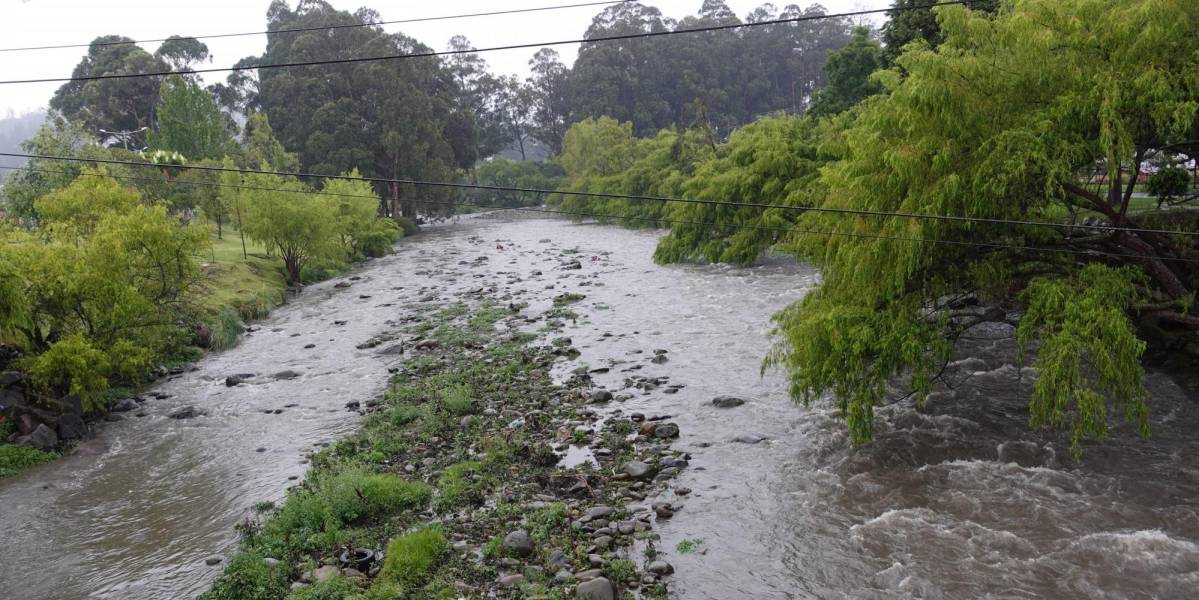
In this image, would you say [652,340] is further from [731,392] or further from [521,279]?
[521,279]

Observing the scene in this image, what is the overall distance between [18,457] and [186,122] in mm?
38975

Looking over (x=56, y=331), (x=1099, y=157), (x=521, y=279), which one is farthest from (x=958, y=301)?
(x=521, y=279)

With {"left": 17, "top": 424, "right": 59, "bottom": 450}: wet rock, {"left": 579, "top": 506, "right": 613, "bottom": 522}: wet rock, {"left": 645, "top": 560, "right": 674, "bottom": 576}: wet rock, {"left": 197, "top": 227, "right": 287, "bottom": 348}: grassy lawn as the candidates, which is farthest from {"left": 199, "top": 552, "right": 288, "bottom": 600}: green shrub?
{"left": 197, "top": 227, "right": 287, "bottom": 348}: grassy lawn

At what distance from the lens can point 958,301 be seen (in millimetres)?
15273

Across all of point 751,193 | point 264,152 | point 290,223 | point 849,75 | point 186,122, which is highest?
point 849,75

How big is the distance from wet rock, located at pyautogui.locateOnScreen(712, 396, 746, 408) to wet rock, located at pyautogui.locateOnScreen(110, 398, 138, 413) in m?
14.2

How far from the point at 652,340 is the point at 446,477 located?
10634 mm

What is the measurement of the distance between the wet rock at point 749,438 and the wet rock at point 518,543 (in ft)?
17.6

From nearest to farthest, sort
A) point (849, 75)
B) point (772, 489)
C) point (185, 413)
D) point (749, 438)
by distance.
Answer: point (772, 489), point (749, 438), point (185, 413), point (849, 75)

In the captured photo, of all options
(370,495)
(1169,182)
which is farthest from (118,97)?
(1169,182)

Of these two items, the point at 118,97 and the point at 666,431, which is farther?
the point at 118,97

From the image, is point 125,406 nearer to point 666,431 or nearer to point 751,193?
point 666,431

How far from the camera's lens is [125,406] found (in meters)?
18.9

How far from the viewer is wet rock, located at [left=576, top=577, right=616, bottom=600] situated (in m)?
9.37
